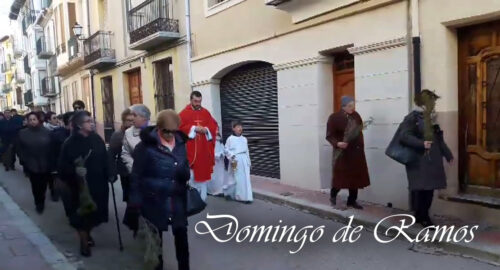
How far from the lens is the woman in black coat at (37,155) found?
300 inches

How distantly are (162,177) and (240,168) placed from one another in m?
4.08

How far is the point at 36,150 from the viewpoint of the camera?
7.70 meters

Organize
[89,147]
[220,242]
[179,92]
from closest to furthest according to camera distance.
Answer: [89,147] → [220,242] → [179,92]

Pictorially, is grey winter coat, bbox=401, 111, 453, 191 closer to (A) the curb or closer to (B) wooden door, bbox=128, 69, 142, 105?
(A) the curb

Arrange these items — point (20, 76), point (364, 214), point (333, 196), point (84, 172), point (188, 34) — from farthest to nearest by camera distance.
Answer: point (20, 76), point (188, 34), point (333, 196), point (364, 214), point (84, 172)

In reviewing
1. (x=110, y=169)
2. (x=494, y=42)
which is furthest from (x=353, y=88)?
(x=110, y=169)

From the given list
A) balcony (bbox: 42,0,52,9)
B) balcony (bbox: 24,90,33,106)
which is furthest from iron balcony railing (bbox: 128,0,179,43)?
balcony (bbox: 24,90,33,106)

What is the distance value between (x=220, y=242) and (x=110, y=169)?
159 centimetres

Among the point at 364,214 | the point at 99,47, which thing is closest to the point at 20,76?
the point at 99,47

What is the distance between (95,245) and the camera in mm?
5746

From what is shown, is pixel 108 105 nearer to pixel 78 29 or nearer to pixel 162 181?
pixel 78 29

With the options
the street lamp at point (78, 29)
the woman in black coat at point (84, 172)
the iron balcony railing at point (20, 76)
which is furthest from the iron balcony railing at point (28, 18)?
the woman in black coat at point (84, 172)

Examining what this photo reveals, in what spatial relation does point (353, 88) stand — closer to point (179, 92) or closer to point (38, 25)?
point (179, 92)

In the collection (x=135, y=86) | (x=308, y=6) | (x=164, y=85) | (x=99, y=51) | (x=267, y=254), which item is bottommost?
(x=267, y=254)
